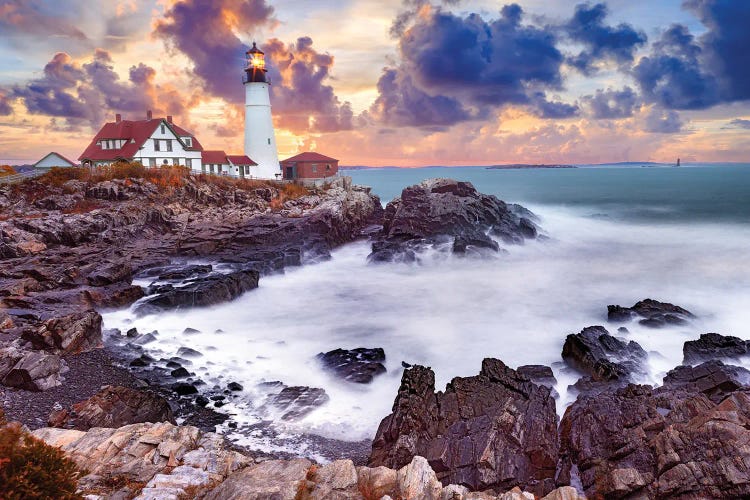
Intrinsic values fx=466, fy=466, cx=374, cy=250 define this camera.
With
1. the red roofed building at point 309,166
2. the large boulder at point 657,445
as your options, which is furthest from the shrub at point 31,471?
the red roofed building at point 309,166

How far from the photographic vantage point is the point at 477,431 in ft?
35.8

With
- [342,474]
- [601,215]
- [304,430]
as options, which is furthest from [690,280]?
[601,215]

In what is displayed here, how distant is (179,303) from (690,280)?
30.0 m

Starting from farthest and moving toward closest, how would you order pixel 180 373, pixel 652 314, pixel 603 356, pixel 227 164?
pixel 227 164
pixel 652 314
pixel 603 356
pixel 180 373

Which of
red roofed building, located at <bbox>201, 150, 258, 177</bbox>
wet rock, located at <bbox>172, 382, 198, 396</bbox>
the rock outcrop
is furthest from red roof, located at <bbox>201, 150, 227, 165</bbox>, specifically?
the rock outcrop

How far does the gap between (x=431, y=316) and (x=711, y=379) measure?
1240 centimetres

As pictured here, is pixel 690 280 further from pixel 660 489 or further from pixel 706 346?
pixel 660 489

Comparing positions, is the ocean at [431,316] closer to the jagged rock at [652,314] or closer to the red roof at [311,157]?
the jagged rock at [652,314]

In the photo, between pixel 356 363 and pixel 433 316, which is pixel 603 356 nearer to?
pixel 356 363

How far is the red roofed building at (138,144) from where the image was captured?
46.0m

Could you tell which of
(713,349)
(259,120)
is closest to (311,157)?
(259,120)

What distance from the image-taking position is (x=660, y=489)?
27.4 ft

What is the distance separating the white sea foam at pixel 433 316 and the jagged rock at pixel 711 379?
4.84 ft

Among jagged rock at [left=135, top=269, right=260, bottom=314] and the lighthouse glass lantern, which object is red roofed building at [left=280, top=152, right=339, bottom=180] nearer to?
the lighthouse glass lantern
